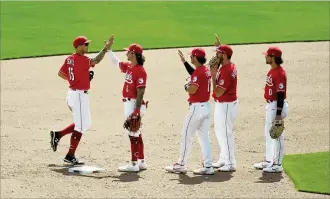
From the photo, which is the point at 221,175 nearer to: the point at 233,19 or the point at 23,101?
the point at 23,101

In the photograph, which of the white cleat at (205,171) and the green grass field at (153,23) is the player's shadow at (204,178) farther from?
the green grass field at (153,23)

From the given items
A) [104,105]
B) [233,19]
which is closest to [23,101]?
[104,105]

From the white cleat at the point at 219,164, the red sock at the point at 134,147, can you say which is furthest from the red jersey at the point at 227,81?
the red sock at the point at 134,147

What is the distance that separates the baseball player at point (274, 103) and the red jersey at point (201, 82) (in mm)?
927

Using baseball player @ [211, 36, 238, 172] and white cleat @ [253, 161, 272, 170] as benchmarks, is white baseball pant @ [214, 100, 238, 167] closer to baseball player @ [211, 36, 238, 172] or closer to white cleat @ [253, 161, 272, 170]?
baseball player @ [211, 36, 238, 172]

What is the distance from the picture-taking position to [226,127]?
575 inches

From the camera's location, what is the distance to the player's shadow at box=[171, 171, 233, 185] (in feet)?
46.6

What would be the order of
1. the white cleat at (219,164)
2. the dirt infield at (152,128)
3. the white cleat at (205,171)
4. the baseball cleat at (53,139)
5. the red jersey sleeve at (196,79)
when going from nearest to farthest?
1. the dirt infield at (152,128)
2. the red jersey sleeve at (196,79)
3. the white cleat at (205,171)
4. the white cleat at (219,164)
5. the baseball cleat at (53,139)

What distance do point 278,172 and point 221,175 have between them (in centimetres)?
91

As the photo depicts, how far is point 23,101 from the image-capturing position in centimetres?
1898

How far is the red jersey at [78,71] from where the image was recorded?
14914 millimetres

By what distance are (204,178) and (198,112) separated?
1003 mm

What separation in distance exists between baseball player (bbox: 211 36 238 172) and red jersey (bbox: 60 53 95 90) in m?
2.00

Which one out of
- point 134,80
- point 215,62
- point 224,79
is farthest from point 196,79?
point 134,80
